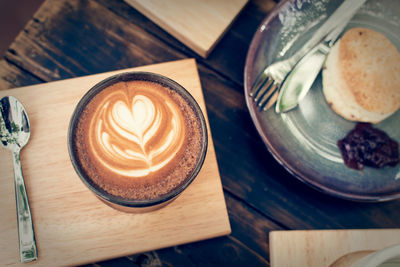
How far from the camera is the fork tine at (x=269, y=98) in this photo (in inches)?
26.7

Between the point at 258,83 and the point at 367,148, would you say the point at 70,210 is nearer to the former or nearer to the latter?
the point at 258,83

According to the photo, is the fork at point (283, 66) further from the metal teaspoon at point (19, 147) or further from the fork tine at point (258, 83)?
the metal teaspoon at point (19, 147)

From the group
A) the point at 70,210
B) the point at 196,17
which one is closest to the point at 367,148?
the point at 196,17

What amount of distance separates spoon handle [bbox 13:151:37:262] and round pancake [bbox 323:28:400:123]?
2.21 ft

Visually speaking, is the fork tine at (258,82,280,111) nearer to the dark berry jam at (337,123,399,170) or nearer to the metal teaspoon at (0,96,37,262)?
the dark berry jam at (337,123,399,170)

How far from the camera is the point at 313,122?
28.1 inches

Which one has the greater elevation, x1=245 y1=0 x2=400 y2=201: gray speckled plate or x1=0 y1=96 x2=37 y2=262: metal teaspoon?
x1=245 y1=0 x2=400 y2=201: gray speckled plate

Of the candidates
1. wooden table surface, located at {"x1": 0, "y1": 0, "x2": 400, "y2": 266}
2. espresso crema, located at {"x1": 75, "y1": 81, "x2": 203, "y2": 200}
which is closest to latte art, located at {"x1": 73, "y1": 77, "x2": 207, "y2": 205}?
espresso crema, located at {"x1": 75, "y1": 81, "x2": 203, "y2": 200}

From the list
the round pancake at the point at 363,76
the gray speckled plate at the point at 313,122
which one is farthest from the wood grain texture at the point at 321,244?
the round pancake at the point at 363,76

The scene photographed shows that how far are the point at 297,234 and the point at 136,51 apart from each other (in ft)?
1.87

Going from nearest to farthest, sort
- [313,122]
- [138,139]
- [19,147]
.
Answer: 1. [138,139]
2. [19,147]
3. [313,122]

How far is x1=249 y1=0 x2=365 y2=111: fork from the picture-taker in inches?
26.7

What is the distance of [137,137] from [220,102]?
1.10ft

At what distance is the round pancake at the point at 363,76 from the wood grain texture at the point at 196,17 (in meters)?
0.27
